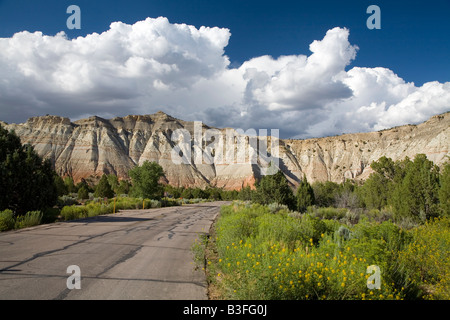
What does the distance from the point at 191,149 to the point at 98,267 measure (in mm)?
110795

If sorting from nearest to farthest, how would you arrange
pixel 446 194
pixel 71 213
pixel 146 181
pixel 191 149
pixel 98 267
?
1. pixel 98 267
2. pixel 446 194
3. pixel 71 213
4. pixel 146 181
5. pixel 191 149

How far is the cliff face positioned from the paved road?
3274 inches

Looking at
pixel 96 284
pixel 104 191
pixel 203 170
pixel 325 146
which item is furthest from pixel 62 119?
pixel 96 284

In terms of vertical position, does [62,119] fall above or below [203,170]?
A: above

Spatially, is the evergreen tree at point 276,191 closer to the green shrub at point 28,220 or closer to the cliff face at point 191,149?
the green shrub at point 28,220

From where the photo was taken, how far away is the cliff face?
3484 inches

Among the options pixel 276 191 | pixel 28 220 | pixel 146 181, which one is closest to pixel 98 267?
pixel 28 220

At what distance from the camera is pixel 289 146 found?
126 meters

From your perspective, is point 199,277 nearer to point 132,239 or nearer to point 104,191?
point 132,239

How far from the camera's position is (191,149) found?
116812mm

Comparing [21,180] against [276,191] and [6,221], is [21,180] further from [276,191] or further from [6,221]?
[276,191]

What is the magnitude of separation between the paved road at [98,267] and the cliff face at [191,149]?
273 feet
